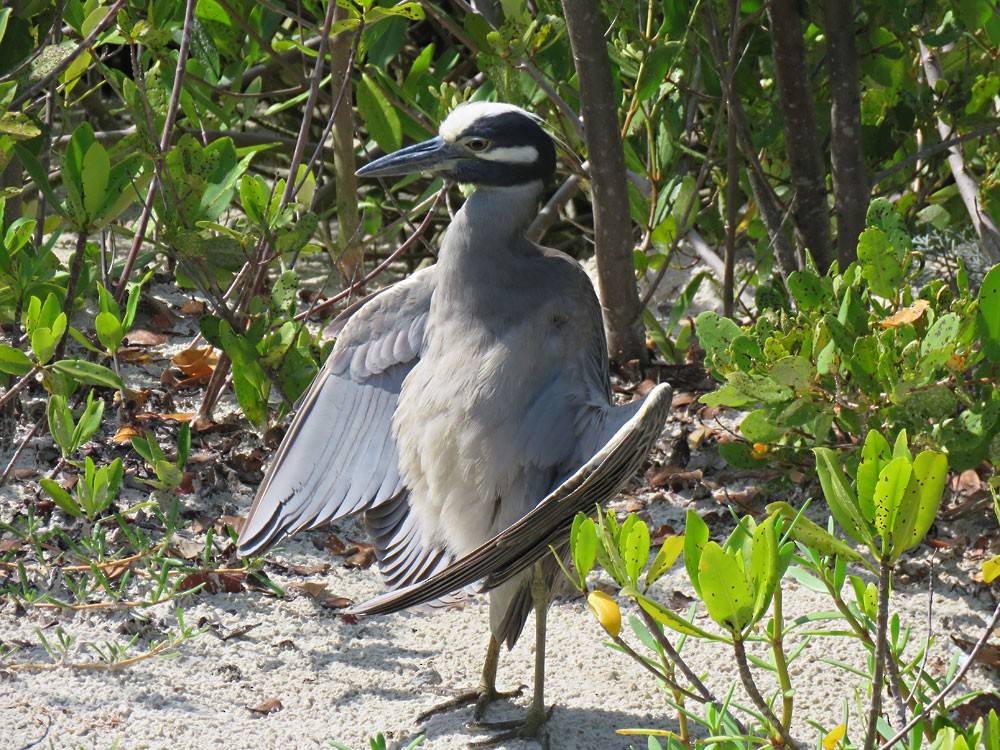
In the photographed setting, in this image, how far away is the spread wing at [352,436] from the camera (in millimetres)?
2939

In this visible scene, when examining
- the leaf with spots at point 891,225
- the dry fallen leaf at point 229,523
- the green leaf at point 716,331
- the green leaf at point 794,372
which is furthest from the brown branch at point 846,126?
the dry fallen leaf at point 229,523

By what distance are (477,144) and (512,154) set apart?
9cm

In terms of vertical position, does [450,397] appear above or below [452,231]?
below

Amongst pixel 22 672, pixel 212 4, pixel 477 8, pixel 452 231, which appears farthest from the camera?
pixel 212 4

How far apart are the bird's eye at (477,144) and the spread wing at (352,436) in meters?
0.36

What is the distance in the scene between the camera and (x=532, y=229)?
448 cm

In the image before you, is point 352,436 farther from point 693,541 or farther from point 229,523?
point 693,541

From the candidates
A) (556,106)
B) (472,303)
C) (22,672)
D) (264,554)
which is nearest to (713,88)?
(556,106)

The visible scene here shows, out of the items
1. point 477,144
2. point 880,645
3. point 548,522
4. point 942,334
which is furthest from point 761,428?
point 880,645

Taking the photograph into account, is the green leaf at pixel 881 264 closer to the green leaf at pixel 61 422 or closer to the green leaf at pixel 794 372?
the green leaf at pixel 794 372

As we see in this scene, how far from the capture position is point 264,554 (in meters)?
2.96

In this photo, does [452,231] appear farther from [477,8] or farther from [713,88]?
[713,88]

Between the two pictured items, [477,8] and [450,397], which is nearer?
[450,397]

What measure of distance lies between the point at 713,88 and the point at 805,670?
196cm
